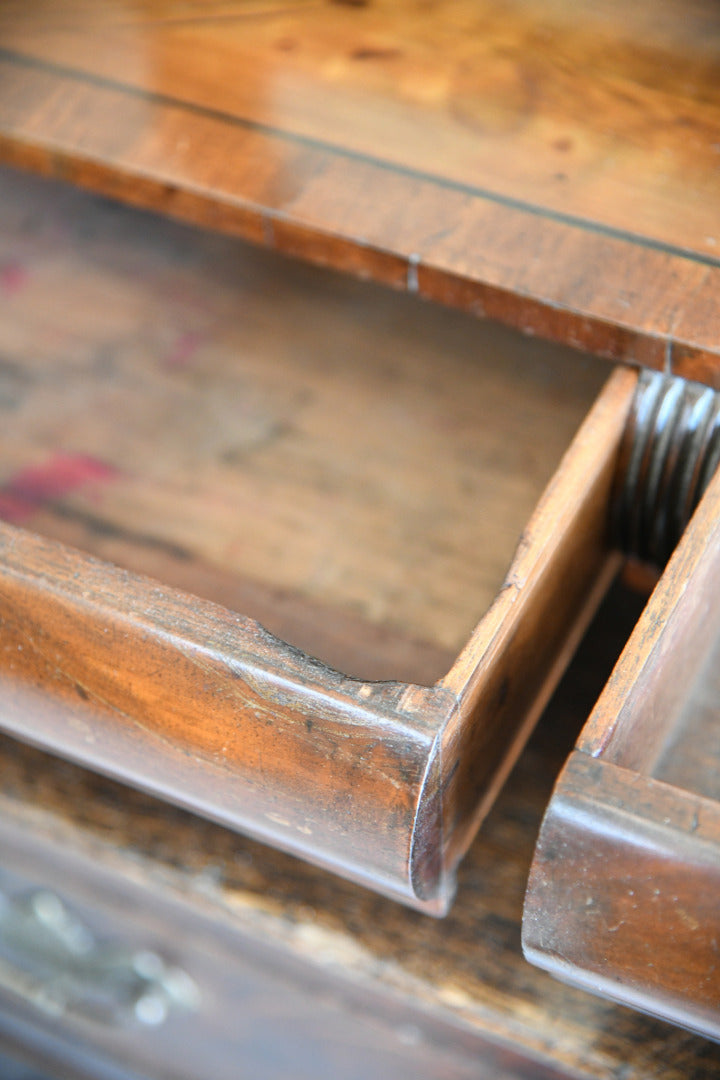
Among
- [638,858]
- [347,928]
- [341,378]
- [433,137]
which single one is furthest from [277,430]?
[638,858]

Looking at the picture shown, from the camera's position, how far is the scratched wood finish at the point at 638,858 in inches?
14.7

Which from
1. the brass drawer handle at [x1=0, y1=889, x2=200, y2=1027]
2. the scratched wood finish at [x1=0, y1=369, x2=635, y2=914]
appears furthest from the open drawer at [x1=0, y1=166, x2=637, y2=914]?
the brass drawer handle at [x1=0, y1=889, x2=200, y2=1027]

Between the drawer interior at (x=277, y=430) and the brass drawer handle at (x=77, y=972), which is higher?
the drawer interior at (x=277, y=430)

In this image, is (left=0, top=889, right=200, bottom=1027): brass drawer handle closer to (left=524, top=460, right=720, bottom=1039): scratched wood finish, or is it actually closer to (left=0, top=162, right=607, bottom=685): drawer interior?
(left=0, top=162, right=607, bottom=685): drawer interior

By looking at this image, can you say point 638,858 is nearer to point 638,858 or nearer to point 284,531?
point 638,858

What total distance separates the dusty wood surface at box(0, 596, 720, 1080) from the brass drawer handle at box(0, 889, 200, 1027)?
0.10 feet

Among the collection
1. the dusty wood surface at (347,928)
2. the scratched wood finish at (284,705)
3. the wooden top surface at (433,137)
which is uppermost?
the wooden top surface at (433,137)

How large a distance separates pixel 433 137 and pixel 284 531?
24cm

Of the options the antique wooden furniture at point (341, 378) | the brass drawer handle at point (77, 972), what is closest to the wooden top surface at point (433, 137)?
the antique wooden furniture at point (341, 378)

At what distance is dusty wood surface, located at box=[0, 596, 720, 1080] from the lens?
0.56 meters

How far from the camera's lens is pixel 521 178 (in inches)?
23.7

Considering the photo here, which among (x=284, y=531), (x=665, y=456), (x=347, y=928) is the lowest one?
(x=347, y=928)

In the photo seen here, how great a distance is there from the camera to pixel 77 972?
2.57ft

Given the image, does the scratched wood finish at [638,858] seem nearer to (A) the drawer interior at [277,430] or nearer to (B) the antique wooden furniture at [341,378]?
(B) the antique wooden furniture at [341,378]
